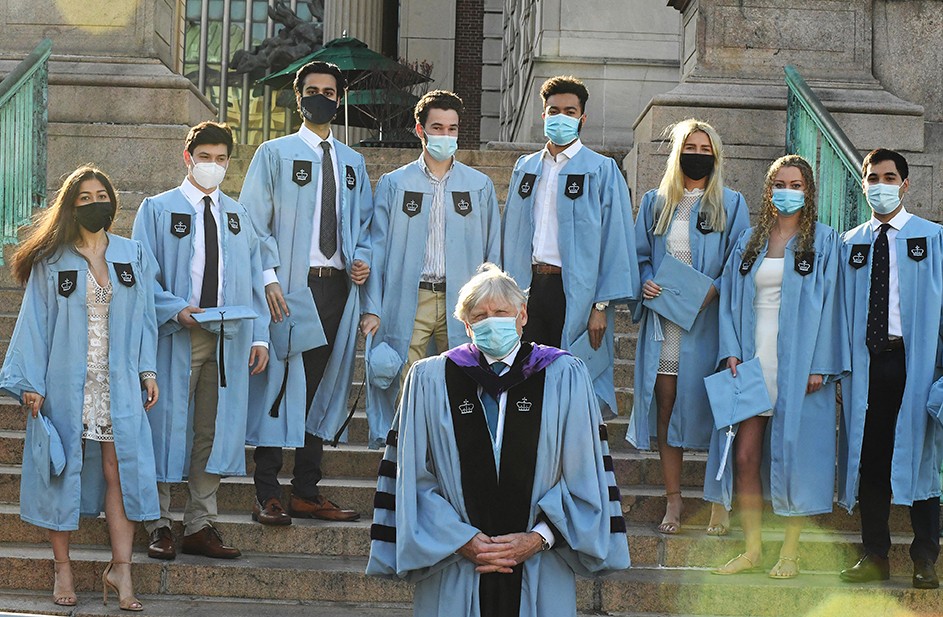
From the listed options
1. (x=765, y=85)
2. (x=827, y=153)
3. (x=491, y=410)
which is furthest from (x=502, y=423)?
(x=765, y=85)

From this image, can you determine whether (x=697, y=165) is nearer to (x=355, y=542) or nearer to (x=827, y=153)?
(x=827, y=153)

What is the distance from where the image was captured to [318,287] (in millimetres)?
7133

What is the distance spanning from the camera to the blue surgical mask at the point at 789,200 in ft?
21.7

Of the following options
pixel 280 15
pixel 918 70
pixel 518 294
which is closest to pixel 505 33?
pixel 280 15

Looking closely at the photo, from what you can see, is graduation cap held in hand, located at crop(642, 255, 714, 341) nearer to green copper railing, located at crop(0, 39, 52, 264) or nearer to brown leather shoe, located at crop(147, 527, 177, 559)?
brown leather shoe, located at crop(147, 527, 177, 559)

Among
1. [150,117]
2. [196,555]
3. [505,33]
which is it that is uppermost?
[505,33]

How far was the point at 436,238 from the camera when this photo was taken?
709 centimetres

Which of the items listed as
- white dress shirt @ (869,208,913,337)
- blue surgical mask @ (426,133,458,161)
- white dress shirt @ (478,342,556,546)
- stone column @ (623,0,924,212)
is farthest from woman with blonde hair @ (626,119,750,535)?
stone column @ (623,0,924,212)

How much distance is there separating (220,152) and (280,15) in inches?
1172

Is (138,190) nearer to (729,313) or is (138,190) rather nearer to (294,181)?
(294,181)

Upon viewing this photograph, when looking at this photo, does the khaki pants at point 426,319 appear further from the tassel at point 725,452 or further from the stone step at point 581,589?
the tassel at point 725,452

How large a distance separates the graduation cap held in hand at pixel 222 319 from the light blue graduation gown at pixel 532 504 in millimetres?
2204

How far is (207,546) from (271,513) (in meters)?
0.39

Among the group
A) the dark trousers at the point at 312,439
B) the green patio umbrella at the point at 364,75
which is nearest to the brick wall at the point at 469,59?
the green patio umbrella at the point at 364,75
